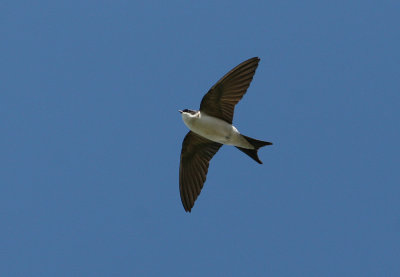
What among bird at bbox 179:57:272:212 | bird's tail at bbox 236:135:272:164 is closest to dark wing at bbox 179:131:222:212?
bird at bbox 179:57:272:212

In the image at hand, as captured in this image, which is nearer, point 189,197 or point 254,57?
point 254,57

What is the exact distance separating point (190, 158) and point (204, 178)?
317mm

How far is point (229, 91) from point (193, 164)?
3.65ft

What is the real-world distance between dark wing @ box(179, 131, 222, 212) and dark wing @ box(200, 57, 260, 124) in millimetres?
520

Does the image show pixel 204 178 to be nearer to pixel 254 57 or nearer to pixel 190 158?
pixel 190 158

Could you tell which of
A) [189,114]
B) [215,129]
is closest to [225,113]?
[215,129]

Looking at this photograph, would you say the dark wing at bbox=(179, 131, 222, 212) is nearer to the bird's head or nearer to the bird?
the bird

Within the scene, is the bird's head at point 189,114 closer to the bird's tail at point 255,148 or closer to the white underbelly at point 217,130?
the white underbelly at point 217,130

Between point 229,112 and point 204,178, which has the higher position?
point 229,112

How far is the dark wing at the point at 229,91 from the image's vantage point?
27.4ft

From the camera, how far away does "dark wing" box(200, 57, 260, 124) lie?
8.34 meters

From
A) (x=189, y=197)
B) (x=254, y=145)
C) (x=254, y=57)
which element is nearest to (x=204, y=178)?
(x=189, y=197)

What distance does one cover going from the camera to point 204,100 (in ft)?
28.1

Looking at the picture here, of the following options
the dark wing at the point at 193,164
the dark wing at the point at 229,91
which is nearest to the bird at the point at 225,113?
the dark wing at the point at 229,91
